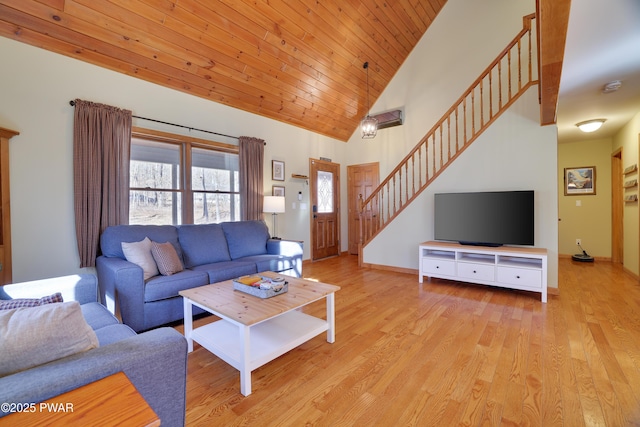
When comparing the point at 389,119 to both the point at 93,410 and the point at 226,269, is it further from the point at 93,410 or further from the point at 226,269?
the point at 93,410

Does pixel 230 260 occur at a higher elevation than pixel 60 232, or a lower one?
lower

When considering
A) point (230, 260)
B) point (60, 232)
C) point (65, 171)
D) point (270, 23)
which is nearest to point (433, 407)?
point (230, 260)

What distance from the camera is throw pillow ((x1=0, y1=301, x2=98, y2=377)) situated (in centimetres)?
86

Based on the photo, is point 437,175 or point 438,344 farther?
point 437,175

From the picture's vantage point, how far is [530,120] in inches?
141

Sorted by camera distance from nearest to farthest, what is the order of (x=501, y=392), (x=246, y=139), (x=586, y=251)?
1. (x=501, y=392)
2. (x=246, y=139)
3. (x=586, y=251)

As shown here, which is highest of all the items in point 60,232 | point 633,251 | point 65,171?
point 65,171

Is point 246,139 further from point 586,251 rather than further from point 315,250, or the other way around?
point 586,251

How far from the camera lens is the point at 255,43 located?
3.58 m

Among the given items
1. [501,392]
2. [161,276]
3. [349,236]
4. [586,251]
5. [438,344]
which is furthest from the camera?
[349,236]

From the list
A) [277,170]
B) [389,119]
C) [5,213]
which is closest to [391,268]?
[277,170]

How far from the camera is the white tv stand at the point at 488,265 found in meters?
3.27

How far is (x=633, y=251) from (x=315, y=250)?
16.2 ft

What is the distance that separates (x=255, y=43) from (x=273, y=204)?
2.19 metres
